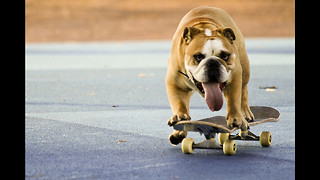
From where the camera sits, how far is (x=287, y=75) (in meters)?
15.2

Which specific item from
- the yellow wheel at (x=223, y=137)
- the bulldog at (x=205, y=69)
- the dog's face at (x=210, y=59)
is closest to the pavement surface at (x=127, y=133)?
the yellow wheel at (x=223, y=137)

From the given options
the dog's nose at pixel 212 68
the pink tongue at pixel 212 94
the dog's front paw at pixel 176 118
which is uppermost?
the dog's nose at pixel 212 68

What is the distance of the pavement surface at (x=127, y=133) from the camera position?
5.84 metres

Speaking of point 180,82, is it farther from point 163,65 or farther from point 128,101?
point 163,65

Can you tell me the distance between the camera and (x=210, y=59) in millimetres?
6184

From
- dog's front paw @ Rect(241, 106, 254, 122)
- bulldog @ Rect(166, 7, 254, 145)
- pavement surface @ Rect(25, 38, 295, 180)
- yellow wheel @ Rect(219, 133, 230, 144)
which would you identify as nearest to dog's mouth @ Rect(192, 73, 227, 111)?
bulldog @ Rect(166, 7, 254, 145)

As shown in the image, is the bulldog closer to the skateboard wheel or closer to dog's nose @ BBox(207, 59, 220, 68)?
dog's nose @ BBox(207, 59, 220, 68)

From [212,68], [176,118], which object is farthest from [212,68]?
[176,118]

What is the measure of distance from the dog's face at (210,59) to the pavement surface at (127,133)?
2.29ft

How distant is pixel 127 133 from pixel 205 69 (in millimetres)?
2057

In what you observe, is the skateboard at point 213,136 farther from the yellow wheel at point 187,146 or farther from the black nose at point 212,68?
the black nose at point 212,68

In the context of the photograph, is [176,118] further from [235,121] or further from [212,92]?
[235,121]
